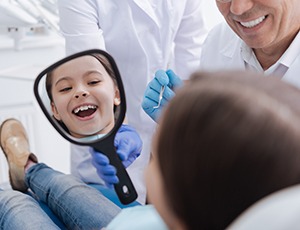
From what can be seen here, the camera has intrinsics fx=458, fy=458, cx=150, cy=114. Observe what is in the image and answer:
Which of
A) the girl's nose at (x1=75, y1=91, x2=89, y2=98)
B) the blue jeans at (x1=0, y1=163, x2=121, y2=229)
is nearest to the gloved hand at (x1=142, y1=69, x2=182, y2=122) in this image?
the girl's nose at (x1=75, y1=91, x2=89, y2=98)

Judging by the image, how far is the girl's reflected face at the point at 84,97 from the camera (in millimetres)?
992

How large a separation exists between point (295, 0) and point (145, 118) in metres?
0.66

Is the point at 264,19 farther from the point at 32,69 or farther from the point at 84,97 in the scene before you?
the point at 32,69

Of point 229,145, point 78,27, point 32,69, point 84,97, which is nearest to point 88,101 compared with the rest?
point 84,97

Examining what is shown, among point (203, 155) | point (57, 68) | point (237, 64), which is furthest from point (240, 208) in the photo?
point (237, 64)

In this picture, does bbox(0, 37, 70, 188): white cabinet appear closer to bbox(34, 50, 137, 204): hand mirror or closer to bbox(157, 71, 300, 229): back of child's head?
bbox(34, 50, 137, 204): hand mirror

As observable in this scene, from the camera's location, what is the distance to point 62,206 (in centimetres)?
131

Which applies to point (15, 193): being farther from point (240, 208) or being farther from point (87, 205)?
point (240, 208)

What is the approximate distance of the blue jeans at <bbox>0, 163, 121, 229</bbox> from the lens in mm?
1196

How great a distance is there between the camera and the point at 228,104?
1.65 feet

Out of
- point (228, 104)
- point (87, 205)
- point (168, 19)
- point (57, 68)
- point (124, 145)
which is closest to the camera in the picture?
point (228, 104)

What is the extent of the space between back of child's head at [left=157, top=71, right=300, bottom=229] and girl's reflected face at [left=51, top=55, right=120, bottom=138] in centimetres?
49

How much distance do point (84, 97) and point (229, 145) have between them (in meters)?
0.60

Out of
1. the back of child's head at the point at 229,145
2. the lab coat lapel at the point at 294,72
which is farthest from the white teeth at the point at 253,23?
the back of child's head at the point at 229,145
